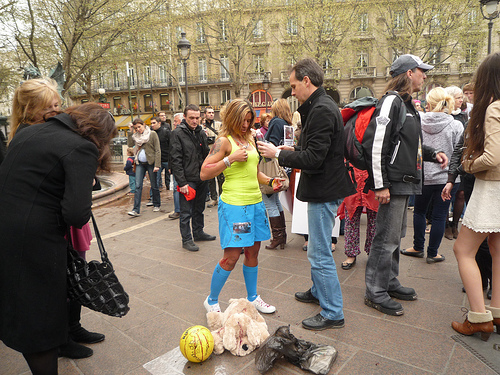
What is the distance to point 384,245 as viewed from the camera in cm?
316

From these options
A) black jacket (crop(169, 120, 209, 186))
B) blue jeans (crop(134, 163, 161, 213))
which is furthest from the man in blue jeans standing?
blue jeans (crop(134, 163, 161, 213))

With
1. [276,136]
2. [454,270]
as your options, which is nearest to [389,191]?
[454,270]

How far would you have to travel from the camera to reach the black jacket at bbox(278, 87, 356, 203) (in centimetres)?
266

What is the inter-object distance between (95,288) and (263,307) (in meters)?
1.59

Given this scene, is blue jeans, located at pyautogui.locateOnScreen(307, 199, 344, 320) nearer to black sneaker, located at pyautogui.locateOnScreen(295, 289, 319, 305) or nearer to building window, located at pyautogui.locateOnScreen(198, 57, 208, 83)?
black sneaker, located at pyautogui.locateOnScreen(295, 289, 319, 305)

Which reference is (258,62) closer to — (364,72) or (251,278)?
(364,72)

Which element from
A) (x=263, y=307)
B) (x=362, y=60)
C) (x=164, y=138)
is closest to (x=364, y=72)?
(x=362, y=60)

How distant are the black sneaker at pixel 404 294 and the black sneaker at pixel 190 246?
2.83m

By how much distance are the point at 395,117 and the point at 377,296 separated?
163 centimetres

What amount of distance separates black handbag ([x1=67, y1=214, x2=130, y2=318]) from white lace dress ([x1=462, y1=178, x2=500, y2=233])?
2619 mm

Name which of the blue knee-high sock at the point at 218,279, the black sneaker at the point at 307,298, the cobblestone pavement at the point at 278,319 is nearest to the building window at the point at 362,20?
the cobblestone pavement at the point at 278,319

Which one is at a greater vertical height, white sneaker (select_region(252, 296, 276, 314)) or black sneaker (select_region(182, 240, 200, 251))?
white sneaker (select_region(252, 296, 276, 314))

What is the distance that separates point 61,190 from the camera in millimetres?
1991

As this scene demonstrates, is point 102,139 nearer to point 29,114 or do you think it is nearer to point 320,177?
point 29,114
